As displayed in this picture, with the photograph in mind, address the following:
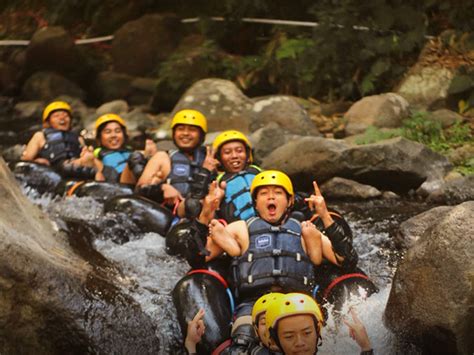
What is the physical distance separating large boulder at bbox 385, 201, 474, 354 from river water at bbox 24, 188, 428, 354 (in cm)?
21

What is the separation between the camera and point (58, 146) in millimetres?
9422

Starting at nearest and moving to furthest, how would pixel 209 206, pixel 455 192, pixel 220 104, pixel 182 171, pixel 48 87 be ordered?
pixel 209 206, pixel 182 171, pixel 455 192, pixel 220 104, pixel 48 87

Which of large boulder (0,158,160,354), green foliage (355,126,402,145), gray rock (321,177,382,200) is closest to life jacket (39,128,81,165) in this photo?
gray rock (321,177,382,200)

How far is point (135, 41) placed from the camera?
16828 millimetres

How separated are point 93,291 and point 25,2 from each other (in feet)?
65.6

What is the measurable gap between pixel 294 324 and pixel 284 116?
792 centimetres

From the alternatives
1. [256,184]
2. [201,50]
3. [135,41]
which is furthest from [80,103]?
[256,184]

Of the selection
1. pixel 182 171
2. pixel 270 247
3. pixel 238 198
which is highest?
pixel 270 247

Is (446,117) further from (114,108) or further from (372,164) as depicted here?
(114,108)

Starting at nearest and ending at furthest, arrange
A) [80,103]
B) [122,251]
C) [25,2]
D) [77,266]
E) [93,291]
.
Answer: [93,291] → [77,266] → [122,251] → [80,103] → [25,2]

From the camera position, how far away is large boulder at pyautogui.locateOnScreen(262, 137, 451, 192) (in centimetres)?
808

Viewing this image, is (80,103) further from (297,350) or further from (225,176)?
(297,350)

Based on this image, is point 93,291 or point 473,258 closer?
point 473,258

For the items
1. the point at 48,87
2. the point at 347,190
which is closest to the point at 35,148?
the point at 347,190
